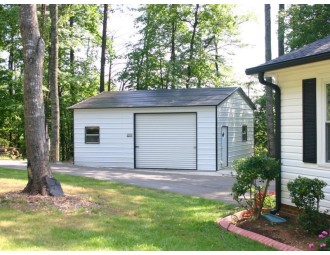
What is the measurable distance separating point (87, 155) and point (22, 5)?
34.8 ft

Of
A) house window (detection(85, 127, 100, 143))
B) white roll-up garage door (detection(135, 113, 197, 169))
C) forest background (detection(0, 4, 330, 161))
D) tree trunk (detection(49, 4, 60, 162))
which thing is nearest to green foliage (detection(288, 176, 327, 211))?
white roll-up garage door (detection(135, 113, 197, 169))

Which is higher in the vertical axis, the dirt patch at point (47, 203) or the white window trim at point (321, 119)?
the white window trim at point (321, 119)

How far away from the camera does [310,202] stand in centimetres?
596

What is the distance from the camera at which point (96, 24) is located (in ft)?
94.9

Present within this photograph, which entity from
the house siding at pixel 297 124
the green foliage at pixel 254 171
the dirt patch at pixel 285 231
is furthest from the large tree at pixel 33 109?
the house siding at pixel 297 124

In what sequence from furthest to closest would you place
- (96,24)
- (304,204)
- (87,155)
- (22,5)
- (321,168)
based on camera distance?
(96,24)
(87,155)
(22,5)
(321,168)
(304,204)

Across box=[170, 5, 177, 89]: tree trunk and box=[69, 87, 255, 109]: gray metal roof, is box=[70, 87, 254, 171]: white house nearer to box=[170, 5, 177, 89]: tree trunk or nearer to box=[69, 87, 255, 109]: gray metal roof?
box=[69, 87, 255, 109]: gray metal roof

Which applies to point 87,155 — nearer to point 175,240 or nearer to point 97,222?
point 97,222

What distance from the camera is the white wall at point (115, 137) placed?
1599 cm

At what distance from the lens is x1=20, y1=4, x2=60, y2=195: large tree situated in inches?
324

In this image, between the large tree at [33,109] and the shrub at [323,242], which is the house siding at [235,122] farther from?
the shrub at [323,242]

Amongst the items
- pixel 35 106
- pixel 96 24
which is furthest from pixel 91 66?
pixel 35 106

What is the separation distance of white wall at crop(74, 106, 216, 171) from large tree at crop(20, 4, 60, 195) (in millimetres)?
8683

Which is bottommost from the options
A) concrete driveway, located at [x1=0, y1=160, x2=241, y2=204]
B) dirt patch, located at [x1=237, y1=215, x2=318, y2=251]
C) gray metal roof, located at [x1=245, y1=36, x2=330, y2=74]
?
concrete driveway, located at [x1=0, y1=160, x2=241, y2=204]
